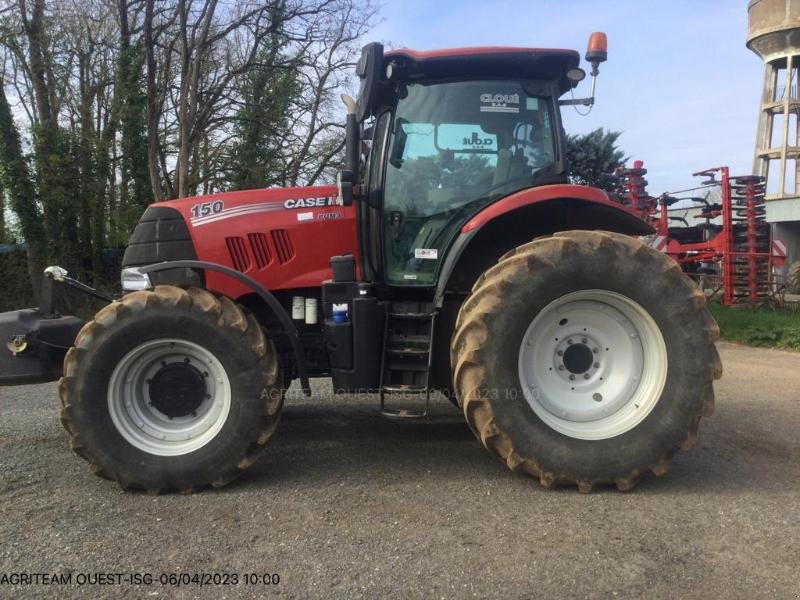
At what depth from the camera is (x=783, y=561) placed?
9.29ft

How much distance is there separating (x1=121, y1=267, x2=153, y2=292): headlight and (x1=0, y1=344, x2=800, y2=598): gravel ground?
1154mm

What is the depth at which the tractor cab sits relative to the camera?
4020 millimetres

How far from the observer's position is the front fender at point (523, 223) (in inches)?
149

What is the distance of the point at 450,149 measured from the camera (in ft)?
13.3

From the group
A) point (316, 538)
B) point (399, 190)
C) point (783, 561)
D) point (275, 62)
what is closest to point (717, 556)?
point (783, 561)

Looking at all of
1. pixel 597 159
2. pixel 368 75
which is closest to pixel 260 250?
pixel 368 75

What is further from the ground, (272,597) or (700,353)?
(700,353)

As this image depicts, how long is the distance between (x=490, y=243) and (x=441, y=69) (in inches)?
43.6

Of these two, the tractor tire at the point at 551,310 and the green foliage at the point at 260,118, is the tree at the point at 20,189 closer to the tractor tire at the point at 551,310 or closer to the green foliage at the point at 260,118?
the green foliage at the point at 260,118

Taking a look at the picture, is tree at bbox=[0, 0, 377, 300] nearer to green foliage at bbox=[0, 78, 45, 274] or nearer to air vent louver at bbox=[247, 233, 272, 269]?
green foliage at bbox=[0, 78, 45, 274]

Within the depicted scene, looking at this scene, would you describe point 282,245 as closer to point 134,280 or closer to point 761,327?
point 134,280

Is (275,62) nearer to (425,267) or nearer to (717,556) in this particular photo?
(425,267)

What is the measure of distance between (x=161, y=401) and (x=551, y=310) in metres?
2.28

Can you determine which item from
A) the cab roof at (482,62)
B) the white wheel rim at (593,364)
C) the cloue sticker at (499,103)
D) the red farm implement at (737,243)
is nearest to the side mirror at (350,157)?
the cab roof at (482,62)
